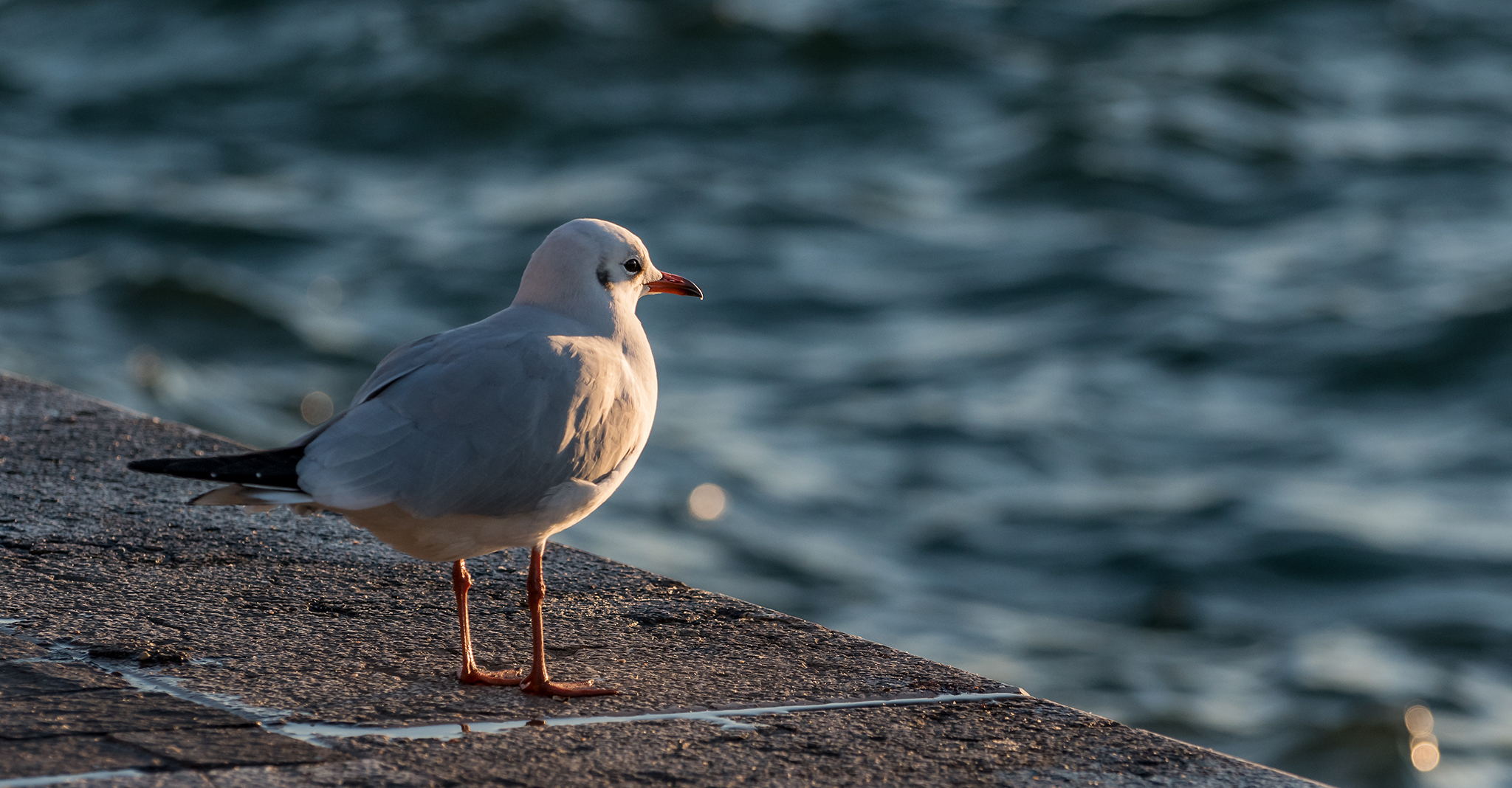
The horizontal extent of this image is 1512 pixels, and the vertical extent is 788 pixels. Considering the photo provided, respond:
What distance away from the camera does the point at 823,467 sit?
14.2m

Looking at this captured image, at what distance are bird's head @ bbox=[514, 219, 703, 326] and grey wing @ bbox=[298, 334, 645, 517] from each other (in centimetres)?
28

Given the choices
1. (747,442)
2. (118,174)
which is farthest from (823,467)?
(118,174)

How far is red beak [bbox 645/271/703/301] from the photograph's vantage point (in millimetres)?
4516

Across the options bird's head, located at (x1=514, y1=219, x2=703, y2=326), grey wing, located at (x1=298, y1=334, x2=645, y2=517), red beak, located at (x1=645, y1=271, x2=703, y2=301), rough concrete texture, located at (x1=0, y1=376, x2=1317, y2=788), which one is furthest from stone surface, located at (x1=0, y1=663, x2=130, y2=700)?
red beak, located at (x1=645, y1=271, x2=703, y2=301)

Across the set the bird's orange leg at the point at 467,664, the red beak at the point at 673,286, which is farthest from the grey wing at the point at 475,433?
the red beak at the point at 673,286

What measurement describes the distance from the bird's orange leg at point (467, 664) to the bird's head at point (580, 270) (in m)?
0.73

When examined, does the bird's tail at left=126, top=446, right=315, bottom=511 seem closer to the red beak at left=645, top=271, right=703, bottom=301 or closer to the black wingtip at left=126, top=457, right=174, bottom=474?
the black wingtip at left=126, top=457, right=174, bottom=474

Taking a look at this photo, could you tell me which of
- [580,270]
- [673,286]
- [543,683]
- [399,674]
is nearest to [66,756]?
[399,674]

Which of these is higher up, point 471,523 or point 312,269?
point 312,269

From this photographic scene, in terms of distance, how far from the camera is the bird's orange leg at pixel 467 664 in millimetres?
3615

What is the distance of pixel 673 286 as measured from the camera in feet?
15.2

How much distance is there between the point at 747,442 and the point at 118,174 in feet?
36.6

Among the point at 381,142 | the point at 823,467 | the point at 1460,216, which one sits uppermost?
the point at 1460,216

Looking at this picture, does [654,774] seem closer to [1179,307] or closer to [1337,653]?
[1337,653]
